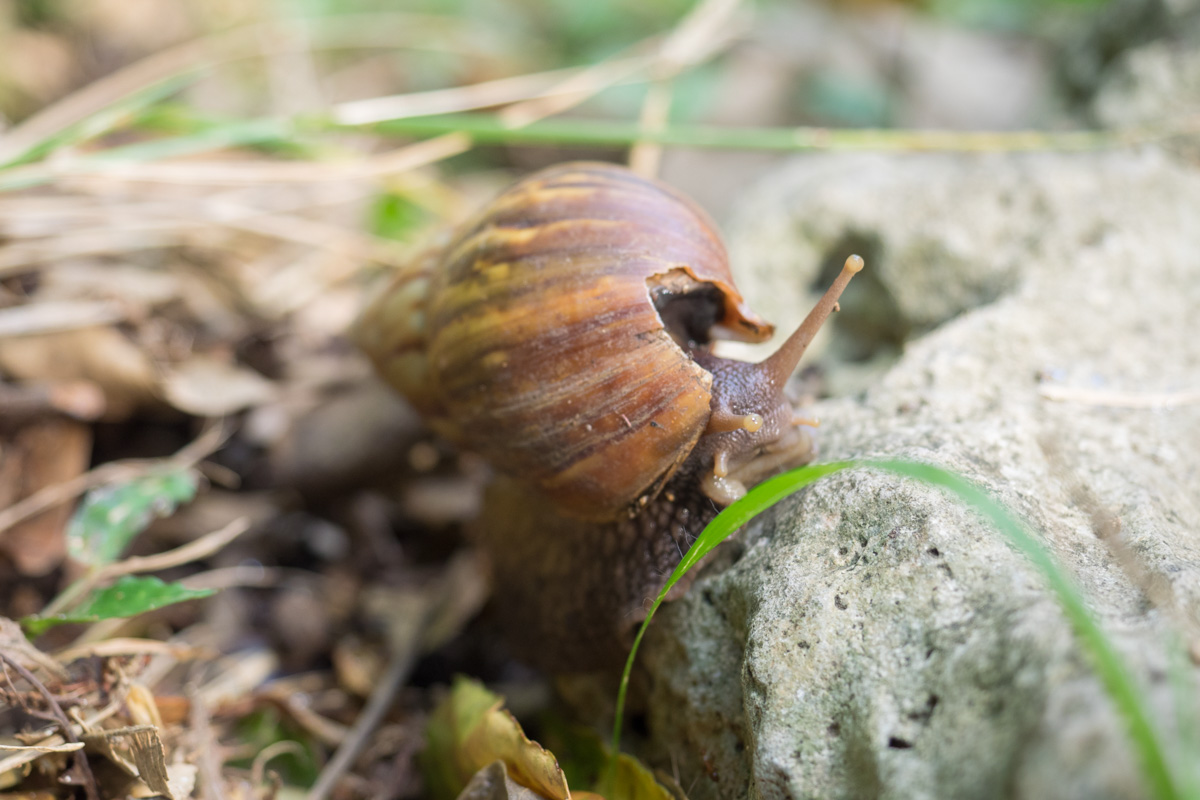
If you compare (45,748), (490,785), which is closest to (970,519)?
(490,785)

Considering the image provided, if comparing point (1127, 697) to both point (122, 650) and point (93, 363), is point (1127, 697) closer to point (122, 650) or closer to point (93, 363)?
point (122, 650)

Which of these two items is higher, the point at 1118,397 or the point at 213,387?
the point at 1118,397

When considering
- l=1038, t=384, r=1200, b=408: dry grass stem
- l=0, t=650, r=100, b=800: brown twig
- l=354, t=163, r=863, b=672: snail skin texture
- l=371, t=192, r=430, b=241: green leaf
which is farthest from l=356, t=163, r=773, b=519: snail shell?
l=371, t=192, r=430, b=241: green leaf

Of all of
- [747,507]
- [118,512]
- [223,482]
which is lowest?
[118,512]

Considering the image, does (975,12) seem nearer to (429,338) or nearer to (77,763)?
(429,338)

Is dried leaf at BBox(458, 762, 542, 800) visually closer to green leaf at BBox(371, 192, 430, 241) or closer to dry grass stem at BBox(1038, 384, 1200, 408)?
dry grass stem at BBox(1038, 384, 1200, 408)

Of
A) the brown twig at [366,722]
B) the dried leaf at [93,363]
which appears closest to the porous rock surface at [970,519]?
the brown twig at [366,722]

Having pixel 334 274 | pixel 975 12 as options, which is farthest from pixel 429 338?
pixel 975 12
